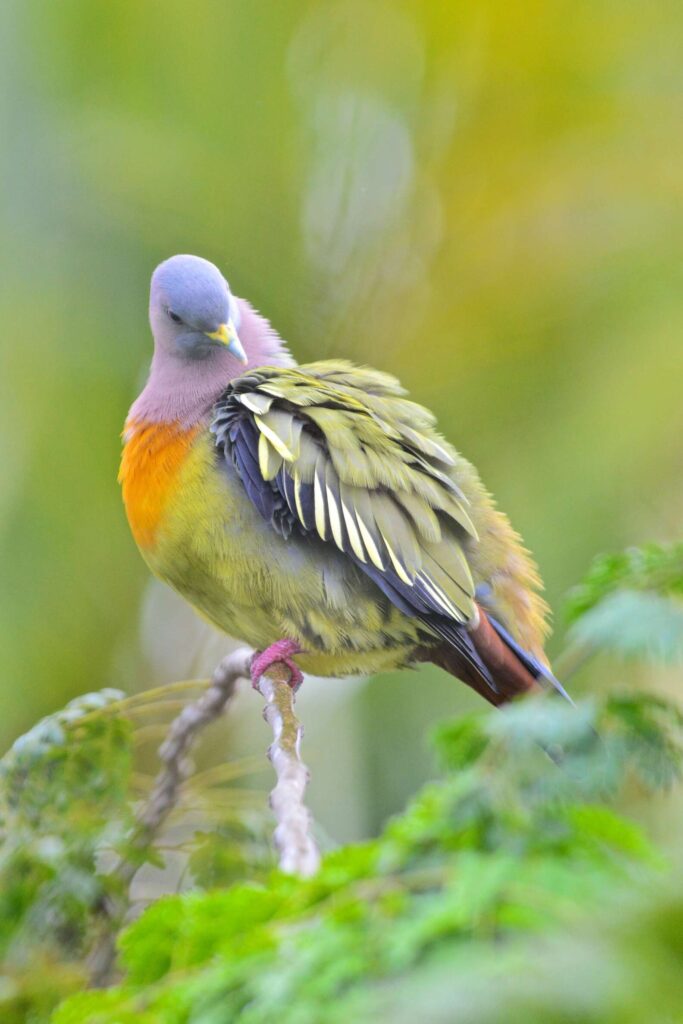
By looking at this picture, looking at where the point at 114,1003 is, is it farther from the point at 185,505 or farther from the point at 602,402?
the point at 602,402

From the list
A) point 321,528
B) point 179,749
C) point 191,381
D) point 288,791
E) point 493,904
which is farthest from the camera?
point 191,381

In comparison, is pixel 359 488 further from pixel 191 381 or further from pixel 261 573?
pixel 191 381

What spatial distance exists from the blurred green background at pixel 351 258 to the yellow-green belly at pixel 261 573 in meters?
1.65

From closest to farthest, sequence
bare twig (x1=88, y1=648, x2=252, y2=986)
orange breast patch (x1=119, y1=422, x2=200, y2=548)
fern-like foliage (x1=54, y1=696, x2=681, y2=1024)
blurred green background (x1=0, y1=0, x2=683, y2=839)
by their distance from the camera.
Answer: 1. fern-like foliage (x1=54, y1=696, x2=681, y2=1024)
2. bare twig (x1=88, y1=648, x2=252, y2=986)
3. orange breast patch (x1=119, y1=422, x2=200, y2=548)
4. blurred green background (x1=0, y1=0, x2=683, y2=839)

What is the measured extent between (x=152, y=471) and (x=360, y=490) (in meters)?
0.54

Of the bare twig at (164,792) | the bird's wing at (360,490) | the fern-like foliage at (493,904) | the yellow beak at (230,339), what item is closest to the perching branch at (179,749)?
the bare twig at (164,792)

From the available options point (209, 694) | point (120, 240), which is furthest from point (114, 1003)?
point (120, 240)

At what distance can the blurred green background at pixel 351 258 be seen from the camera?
478 centimetres

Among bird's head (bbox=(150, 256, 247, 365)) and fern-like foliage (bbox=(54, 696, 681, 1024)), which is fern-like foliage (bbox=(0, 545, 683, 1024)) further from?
bird's head (bbox=(150, 256, 247, 365))

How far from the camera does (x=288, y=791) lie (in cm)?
170

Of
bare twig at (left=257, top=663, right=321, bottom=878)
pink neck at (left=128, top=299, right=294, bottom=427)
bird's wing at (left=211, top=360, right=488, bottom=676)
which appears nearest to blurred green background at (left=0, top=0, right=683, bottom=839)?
pink neck at (left=128, top=299, right=294, bottom=427)

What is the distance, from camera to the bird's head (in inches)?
122

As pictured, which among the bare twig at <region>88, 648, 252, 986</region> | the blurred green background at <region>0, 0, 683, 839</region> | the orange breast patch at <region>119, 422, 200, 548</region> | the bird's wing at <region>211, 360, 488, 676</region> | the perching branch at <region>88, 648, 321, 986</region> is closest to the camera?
the perching branch at <region>88, 648, 321, 986</region>

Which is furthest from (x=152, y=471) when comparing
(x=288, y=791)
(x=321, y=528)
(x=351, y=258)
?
(x=351, y=258)
